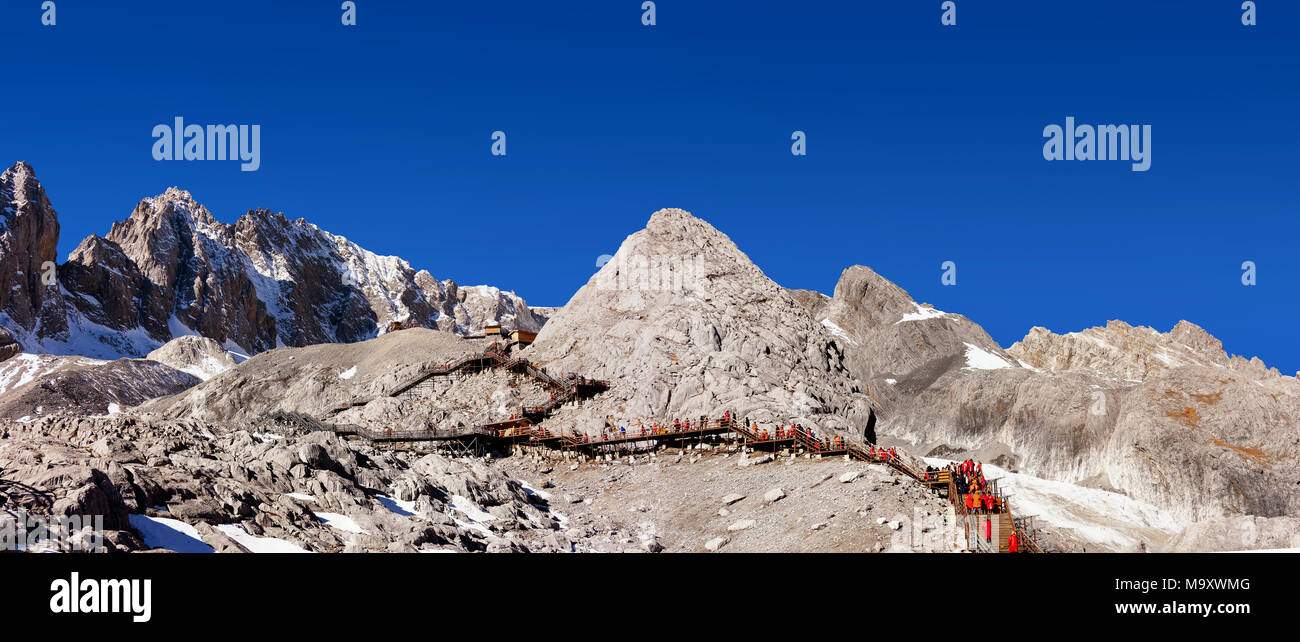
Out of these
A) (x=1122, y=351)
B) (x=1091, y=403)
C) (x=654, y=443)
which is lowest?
(x=654, y=443)

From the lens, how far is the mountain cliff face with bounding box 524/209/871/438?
67.8m

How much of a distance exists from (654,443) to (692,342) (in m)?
12.1

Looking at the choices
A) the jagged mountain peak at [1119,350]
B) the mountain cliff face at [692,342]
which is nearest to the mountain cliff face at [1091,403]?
the jagged mountain peak at [1119,350]

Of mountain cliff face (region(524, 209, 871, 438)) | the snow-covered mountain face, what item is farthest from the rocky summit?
the snow-covered mountain face

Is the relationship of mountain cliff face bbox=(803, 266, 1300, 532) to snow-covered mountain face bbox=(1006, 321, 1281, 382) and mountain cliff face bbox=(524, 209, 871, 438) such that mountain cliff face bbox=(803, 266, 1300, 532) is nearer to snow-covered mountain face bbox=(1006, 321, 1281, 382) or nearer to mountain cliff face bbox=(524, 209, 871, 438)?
snow-covered mountain face bbox=(1006, 321, 1281, 382)

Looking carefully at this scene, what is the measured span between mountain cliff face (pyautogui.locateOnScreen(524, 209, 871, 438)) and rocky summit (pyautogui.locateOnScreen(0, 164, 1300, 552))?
0.72ft

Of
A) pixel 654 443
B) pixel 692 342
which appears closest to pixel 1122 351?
pixel 692 342

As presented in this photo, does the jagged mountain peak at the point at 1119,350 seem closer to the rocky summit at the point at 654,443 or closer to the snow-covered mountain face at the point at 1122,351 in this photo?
the snow-covered mountain face at the point at 1122,351

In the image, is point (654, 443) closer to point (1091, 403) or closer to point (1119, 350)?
point (1091, 403)

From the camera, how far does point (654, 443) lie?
2539 inches

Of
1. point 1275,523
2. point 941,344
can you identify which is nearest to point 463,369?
point 1275,523
